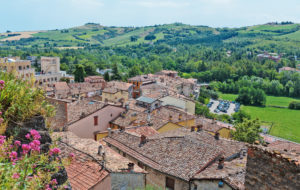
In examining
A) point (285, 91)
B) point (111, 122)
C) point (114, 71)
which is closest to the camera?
point (111, 122)

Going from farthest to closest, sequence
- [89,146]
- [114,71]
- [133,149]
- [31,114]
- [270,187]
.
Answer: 1. [114,71]
2. [133,149]
3. [89,146]
4. [270,187]
5. [31,114]

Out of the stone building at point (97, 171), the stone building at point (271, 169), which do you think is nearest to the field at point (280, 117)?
the stone building at point (97, 171)

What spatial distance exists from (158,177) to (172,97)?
27218 mm

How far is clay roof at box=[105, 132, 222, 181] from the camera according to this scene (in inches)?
599

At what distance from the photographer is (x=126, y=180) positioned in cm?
1234

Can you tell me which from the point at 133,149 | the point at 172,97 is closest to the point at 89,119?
the point at 133,149

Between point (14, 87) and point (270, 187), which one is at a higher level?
point (14, 87)

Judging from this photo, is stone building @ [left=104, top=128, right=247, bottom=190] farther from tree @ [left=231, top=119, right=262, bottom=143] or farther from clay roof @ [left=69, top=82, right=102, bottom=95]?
clay roof @ [left=69, top=82, right=102, bottom=95]

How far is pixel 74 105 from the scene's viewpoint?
83.7ft

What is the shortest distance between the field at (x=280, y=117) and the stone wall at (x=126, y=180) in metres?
59.4

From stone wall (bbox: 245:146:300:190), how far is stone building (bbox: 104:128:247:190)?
5.99 m

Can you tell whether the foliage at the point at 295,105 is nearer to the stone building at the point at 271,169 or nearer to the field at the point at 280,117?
the field at the point at 280,117

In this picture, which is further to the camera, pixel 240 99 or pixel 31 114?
pixel 240 99

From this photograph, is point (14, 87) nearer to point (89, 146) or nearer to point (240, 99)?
point (89, 146)
